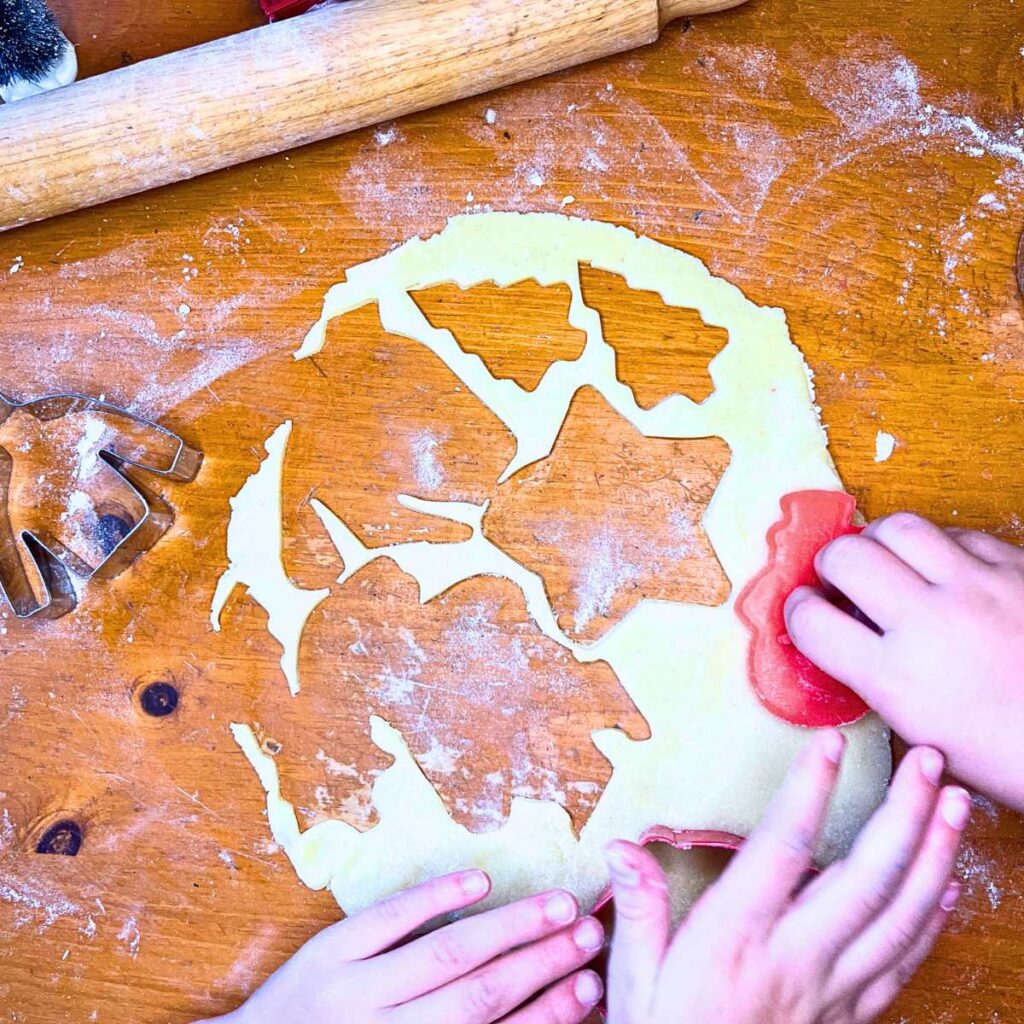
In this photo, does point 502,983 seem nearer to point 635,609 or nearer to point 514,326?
point 635,609

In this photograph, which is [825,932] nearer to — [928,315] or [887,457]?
[887,457]

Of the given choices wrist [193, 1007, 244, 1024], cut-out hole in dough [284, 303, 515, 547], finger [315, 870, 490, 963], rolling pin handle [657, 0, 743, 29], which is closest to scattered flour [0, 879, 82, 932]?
wrist [193, 1007, 244, 1024]

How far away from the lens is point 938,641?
28.6 inches

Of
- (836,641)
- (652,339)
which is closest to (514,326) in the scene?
(652,339)

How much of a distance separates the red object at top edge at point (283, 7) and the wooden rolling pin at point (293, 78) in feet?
0.13

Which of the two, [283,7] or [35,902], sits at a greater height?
[283,7]

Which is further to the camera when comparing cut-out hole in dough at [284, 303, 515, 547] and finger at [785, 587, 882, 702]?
cut-out hole in dough at [284, 303, 515, 547]

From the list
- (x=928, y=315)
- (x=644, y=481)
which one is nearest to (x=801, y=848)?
(x=644, y=481)

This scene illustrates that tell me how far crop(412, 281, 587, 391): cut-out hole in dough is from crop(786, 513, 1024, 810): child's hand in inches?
11.8

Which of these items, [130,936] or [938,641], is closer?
[938,641]

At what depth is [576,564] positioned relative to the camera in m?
0.83

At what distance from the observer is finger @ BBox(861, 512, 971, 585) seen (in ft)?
2.42

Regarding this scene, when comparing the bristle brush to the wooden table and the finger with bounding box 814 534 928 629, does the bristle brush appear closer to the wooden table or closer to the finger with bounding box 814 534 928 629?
the wooden table

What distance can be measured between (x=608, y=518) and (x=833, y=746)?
26 centimetres
